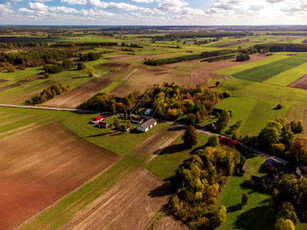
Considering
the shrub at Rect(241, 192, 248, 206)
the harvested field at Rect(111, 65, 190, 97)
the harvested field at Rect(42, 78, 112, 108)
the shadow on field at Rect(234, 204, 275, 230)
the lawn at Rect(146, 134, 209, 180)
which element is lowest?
the shadow on field at Rect(234, 204, 275, 230)

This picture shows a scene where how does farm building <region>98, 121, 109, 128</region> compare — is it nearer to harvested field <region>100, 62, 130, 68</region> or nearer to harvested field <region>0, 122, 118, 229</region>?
harvested field <region>0, 122, 118, 229</region>

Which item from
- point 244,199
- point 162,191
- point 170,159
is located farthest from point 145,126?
point 244,199

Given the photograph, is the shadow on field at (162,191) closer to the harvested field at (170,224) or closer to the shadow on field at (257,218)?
the harvested field at (170,224)

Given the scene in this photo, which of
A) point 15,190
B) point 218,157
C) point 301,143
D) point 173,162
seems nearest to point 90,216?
point 15,190

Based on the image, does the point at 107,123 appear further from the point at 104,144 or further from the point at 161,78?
the point at 161,78

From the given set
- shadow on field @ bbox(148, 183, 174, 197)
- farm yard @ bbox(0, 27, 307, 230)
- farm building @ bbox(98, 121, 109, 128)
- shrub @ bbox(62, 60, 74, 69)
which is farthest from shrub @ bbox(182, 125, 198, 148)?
shrub @ bbox(62, 60, 74, 69)

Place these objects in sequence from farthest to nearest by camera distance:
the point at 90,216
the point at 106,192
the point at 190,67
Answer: the point at 190,67, the point at 106,192, the point at 90,216
